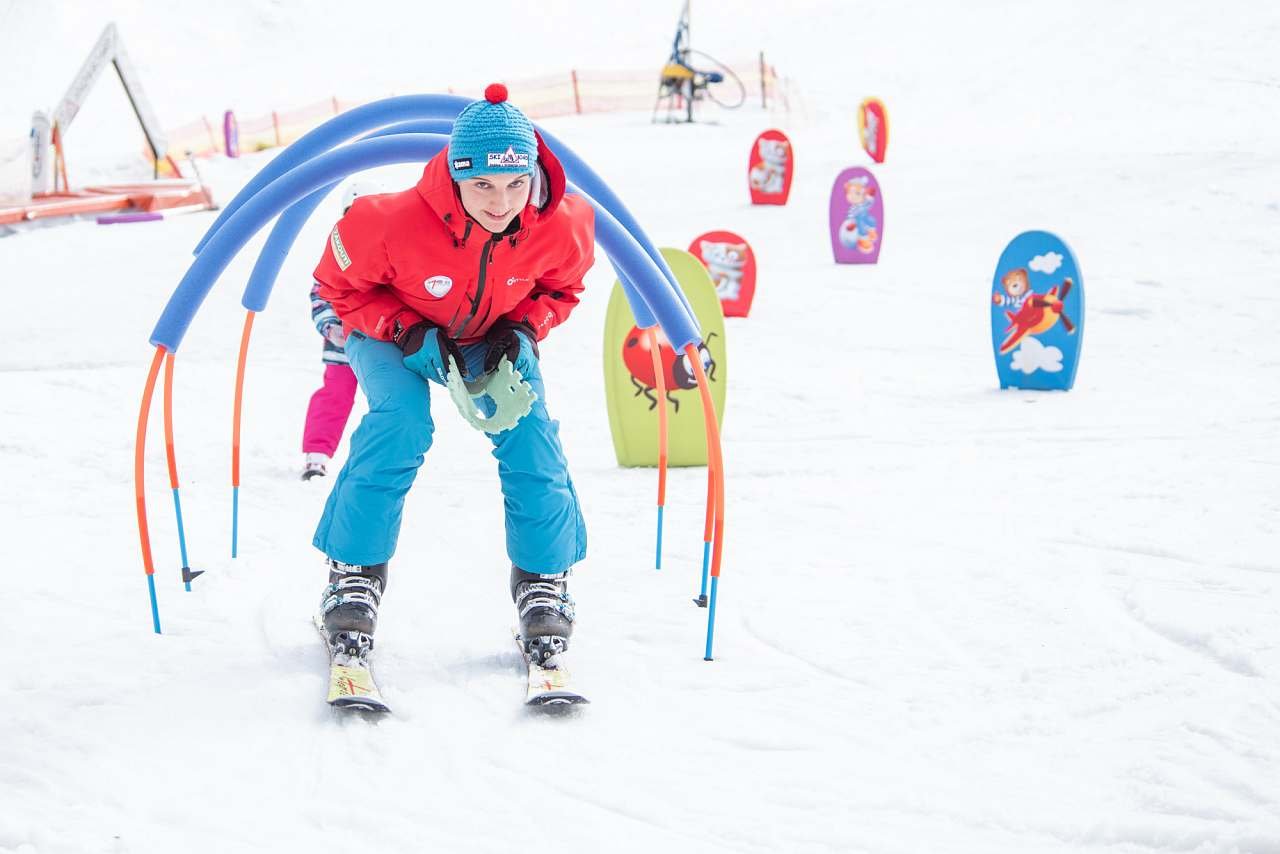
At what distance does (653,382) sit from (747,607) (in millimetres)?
1712

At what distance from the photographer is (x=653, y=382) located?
4891 mm

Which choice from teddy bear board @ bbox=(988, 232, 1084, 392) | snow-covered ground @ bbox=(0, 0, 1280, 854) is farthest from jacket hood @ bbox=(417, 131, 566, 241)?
teddy bear board @ bbox=(988, 232, 1084, 392)

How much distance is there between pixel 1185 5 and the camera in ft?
79.6

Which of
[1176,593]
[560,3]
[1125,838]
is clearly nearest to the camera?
[1125,838]

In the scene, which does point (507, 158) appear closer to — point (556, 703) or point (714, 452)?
point (714, 452)

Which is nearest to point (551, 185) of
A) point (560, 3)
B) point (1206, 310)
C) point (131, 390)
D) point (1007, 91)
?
point (131, 390)

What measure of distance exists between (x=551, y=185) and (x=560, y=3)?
47.9 metres

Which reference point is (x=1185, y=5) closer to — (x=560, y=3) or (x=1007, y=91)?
(x=1007, y=91)

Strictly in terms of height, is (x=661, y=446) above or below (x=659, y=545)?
above

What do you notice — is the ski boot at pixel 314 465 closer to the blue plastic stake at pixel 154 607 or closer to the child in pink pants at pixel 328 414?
the child in pink pants at pixel 328 414

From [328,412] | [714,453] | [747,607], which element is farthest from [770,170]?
[714,453]

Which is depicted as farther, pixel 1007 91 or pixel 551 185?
pixel 1007 91

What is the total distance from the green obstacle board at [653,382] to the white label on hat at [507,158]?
2299mm

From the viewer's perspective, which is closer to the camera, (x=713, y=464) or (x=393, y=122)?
(x=713, y=464)
